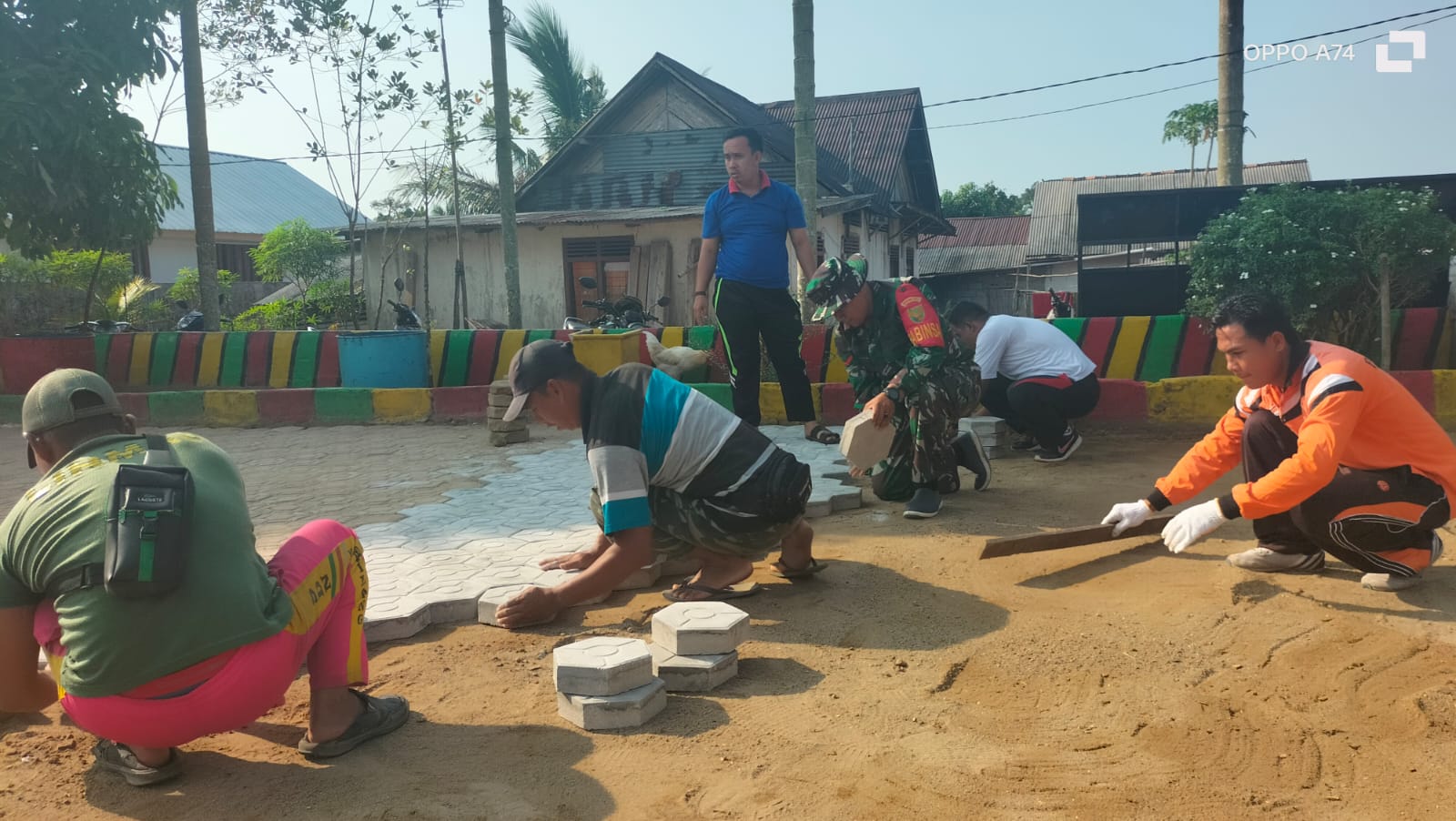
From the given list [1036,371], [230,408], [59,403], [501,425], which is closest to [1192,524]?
[1036,371]

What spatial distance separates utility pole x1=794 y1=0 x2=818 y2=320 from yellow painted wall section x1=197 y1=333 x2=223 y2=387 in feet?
19.5

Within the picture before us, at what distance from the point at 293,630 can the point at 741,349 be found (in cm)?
427

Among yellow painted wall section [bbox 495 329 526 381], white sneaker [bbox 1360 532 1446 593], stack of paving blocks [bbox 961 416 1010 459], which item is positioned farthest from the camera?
yellow painted wall section [bbox 495 329 526 381]

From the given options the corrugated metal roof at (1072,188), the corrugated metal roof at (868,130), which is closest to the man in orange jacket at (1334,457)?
the corrugated metal roof at (868,130)

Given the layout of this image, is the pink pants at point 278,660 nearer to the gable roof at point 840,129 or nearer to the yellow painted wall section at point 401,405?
the yellow painted wall section at point 401,405

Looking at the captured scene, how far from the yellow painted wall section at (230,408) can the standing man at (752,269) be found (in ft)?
17.2

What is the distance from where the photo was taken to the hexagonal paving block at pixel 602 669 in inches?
108

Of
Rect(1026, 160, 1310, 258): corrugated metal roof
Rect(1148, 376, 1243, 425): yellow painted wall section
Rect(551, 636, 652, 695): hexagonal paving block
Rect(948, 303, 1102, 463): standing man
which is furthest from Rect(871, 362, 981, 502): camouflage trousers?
Rect(1026, 160, 1310, 258): corrugated metal roof

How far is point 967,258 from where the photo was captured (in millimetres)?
33875

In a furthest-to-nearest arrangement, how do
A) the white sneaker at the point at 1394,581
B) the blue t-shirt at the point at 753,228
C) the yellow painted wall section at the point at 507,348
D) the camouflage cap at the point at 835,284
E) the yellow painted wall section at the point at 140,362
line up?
1. the yellow painted wall section at the point at 140,362
2. the yellow painted wall section at the point at 507,348
3. the blue t-shirt at the point at 753,228
4. the camouflage cap at the point at 835,284
5. the white sneaker at the point at 1394,581

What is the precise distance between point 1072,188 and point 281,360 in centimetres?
2663

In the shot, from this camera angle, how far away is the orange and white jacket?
3172mm

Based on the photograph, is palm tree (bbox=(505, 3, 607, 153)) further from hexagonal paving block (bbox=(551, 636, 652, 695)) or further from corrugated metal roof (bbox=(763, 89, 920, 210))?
hexagonal paving block (bbox=(551, 636, 652, 695))

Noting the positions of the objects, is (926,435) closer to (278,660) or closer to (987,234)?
(278,660)
